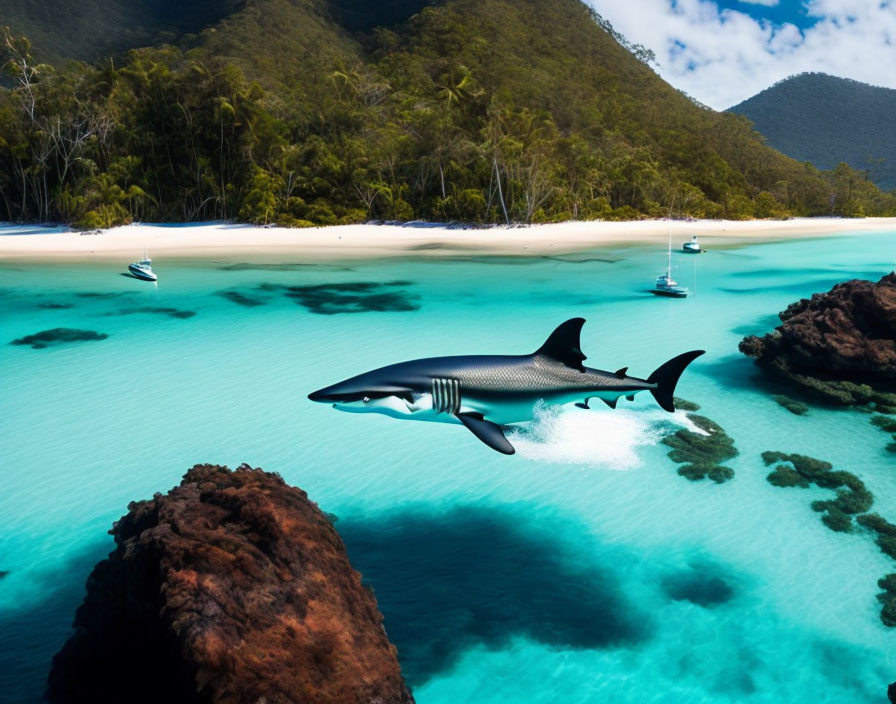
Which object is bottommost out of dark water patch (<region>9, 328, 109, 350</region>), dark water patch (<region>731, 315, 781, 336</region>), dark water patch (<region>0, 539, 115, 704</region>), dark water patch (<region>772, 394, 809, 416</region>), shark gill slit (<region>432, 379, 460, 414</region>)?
dark water patch (<region>0, 539, 115, 704</region>)

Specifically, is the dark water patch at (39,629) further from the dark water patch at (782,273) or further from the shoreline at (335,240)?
the dark water patch at (782,273)

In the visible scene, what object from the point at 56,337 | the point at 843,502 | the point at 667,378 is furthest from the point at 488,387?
the point at 56,337

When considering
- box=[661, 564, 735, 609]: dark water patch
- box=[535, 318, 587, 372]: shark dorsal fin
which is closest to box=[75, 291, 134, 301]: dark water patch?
box=[661, 564, 735, 609]: dark water patch

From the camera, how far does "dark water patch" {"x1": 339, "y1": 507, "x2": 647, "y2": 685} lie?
17.3 feet

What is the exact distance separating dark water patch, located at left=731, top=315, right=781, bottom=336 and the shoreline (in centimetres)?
1461

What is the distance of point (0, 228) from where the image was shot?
35.9 m

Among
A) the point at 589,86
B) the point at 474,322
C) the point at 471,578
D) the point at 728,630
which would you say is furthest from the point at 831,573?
the point at 589,86

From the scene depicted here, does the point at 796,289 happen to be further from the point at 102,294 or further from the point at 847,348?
the point at 102,294

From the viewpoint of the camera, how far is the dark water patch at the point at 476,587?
5.28 m

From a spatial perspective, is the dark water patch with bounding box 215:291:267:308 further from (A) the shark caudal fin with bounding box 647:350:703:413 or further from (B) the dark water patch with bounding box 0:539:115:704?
(A) the shark caudal fin with bounding box 647:350:703:413

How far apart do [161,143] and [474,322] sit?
1244 inches

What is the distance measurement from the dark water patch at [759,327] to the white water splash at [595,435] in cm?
710

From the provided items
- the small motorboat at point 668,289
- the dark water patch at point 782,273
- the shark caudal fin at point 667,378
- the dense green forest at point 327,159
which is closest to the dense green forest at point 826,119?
the dense green forest at point 327,159

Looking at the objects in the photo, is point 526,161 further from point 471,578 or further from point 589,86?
point 589,86
